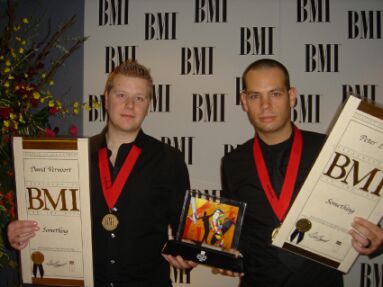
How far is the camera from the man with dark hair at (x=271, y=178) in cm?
162

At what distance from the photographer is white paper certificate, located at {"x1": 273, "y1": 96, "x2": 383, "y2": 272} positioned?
129 cm

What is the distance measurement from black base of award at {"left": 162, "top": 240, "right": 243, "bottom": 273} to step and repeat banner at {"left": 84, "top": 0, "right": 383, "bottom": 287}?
1321mm

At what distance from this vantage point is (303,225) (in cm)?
141

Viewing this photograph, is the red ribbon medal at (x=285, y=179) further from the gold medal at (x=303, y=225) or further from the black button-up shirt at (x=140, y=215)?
the black button-up shirt at (x=140, y=215)

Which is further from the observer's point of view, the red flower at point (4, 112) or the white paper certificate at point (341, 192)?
the red flower at point (4, 112)

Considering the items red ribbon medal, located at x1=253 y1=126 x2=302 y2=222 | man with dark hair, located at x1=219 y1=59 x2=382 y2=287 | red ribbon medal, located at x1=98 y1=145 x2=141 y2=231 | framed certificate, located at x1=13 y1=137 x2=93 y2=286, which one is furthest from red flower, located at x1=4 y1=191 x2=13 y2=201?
red ribbon medal, located at x1=253 y1=126 x2=302 y2=222

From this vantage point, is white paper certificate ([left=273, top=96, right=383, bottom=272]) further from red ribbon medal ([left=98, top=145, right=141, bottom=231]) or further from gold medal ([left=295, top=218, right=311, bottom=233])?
red ribbon medal ([left=98, top=145, right=141, bottom=231])

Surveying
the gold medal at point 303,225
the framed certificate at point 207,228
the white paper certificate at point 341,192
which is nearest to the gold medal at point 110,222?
the framed certificate at point 207,228

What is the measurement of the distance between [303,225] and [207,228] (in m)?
0.52

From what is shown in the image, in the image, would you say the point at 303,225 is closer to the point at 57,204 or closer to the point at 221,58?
the point at 57,204

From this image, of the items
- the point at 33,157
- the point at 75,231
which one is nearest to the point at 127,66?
the point at 33,157

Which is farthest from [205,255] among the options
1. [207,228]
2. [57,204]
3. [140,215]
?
[57,204]

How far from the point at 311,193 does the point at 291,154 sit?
1.31 ft
